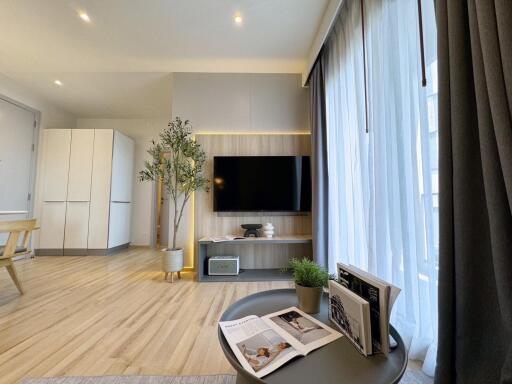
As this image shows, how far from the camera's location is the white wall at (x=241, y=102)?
306cm

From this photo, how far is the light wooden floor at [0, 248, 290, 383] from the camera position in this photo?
4.03ft

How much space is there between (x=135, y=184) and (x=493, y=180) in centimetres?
510

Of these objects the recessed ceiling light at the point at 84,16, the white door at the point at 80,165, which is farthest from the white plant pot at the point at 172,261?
the recessed ceiling light at the point at 84,16

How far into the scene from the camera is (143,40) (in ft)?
8.37

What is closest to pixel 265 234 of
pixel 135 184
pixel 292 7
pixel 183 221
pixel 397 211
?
pixel 183 221

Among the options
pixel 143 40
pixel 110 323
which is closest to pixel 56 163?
pixel 143 40

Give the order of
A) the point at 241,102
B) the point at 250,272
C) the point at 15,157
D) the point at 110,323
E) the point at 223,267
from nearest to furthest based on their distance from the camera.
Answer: the point at 110,323, the point at 223,267, the point at 250,272, the point at 241,102, the point at 15,157

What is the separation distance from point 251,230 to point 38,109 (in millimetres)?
4320

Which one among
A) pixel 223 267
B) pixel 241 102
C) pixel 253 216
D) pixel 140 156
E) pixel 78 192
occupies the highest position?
pixel 241 102

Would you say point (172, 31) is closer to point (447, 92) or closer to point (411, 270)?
point (447, 92)

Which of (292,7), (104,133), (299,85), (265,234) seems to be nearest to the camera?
(292,7)

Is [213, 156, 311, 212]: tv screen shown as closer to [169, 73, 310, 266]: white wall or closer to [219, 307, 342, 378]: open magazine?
[169, 73, 310, 266]: white wall

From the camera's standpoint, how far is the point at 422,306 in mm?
1159

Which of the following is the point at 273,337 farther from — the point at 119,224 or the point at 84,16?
the point at 119,224
